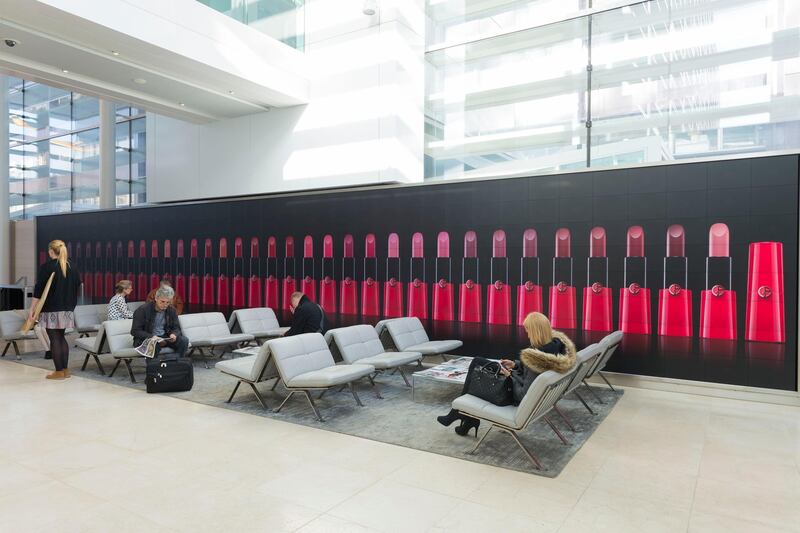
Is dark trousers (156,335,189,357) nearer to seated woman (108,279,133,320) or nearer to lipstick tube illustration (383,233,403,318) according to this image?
seated woman (108,279,133,320)

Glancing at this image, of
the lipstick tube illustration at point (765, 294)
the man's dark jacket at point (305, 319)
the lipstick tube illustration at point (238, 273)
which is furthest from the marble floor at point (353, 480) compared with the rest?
the lipstick tube illustration at point (238, 273)

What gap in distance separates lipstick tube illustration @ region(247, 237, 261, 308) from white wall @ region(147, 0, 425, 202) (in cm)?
109

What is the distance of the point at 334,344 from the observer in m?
6.68

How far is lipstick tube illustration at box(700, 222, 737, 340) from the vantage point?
6.36 m

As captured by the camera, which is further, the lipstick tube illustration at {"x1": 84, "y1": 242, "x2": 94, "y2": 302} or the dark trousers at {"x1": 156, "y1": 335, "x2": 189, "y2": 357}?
the lipstick tube illustration at {"x1": 84, "y1": 242, "x2": 94, "y2": 302}

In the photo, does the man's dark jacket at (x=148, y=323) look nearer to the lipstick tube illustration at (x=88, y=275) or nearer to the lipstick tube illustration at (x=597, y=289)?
the lipstick tube illustration at (x=597, y=289)

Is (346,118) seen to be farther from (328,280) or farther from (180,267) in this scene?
(180,267)

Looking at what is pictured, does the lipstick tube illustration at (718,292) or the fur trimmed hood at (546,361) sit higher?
the lipstick tube illustration at (718,292)

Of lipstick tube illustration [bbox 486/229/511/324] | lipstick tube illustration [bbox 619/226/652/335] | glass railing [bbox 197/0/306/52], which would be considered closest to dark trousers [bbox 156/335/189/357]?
lipstick tube illustration [bbox 486/229/511/324]

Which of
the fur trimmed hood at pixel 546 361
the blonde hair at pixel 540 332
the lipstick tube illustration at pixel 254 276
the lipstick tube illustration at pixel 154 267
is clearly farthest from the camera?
the lipstick tube illustration at pixel 154 267

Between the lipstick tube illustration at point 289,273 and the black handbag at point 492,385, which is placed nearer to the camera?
the black handbag at point 492,385

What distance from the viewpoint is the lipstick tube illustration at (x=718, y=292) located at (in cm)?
636

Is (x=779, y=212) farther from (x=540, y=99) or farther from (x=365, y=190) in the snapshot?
(x=365, y=190)

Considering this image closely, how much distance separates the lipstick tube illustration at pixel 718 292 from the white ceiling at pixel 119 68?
678 cm
